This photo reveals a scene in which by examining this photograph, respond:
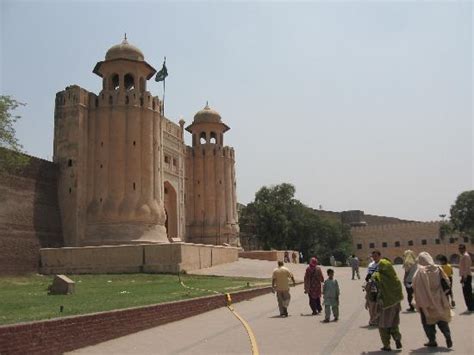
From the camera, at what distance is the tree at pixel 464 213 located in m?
66.8

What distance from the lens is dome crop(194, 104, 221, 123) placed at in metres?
50.8

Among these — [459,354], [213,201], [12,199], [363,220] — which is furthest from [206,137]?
[363,220]

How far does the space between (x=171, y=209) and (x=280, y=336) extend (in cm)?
3545

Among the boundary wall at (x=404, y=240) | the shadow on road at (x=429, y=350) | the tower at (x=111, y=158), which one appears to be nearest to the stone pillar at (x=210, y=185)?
the tower at (x=111, y=158)

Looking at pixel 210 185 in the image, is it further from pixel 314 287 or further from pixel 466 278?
pixel 466 278

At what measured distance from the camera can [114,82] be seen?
3762 centimetres

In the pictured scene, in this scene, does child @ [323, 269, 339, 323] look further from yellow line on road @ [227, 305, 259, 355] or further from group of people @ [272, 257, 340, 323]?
yellow line on road @ [227, 305, 259, 355]

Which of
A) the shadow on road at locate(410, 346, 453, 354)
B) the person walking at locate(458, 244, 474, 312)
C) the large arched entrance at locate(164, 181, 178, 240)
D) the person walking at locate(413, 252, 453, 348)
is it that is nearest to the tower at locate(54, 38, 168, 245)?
the large arched entrance at locate(164, 181, 178, 240)

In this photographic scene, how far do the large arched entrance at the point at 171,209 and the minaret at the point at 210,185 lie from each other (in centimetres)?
386

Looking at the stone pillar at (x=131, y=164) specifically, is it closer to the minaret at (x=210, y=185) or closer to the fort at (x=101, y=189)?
the fort at (x=101, y=189)

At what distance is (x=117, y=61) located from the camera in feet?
120

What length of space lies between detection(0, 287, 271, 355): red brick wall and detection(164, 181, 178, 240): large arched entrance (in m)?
30.9

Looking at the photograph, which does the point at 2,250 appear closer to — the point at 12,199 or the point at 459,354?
the point at 12,199

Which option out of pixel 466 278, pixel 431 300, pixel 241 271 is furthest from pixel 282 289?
pixel 241 271
